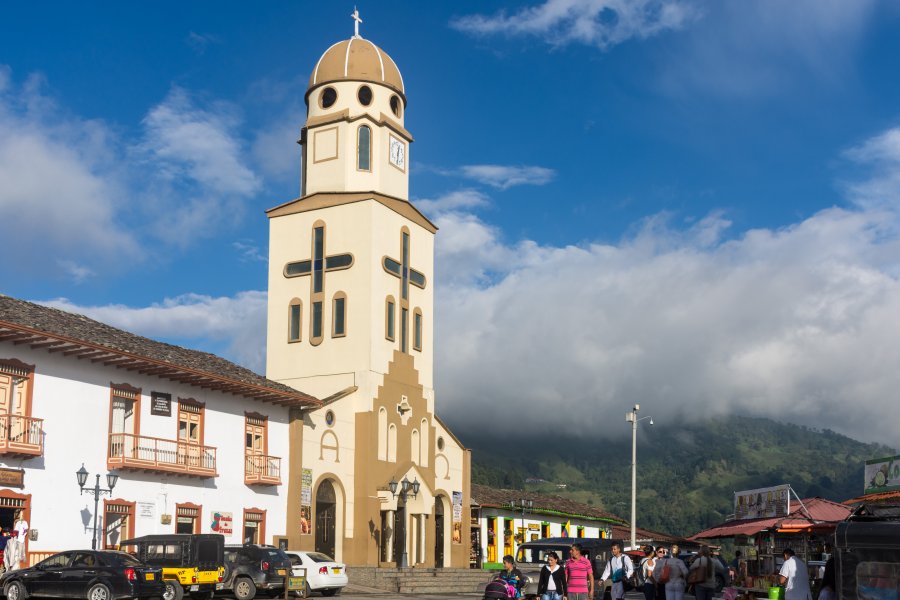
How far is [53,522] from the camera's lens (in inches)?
1183

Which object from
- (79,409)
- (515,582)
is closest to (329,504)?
(79,409)

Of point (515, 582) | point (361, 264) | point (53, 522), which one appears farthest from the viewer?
point (361, 264)

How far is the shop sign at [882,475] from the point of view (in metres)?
37.8

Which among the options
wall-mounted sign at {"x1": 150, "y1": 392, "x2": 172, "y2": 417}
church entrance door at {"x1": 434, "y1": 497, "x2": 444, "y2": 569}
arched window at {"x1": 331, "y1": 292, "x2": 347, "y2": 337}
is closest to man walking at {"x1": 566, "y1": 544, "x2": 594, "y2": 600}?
wall-mounted sign at {"x1": 150, "y1": 392, "x2": 172, "y2": 417}

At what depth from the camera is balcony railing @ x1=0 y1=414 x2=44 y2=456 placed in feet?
93.8

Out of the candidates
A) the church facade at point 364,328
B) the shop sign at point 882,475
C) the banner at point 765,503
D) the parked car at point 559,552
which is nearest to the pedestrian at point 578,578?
the parked car at point 559,552

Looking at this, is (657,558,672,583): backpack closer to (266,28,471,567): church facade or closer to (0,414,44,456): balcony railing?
(0,414,44,456): balcony railing

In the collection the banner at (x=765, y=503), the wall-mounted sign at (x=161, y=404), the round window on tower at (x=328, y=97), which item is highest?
the round window on tower at (x=328, y=97)

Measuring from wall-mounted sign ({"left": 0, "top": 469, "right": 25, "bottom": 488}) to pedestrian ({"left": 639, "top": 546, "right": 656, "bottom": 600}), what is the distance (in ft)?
54.2

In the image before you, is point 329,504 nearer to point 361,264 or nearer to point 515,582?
point 361,264

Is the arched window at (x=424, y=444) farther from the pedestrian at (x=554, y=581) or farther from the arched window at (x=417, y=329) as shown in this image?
the pedestrian at (x=554, y=581)

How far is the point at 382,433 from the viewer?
1773 inches

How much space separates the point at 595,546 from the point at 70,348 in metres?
16.2

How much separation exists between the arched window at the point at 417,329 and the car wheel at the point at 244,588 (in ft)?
68.3
